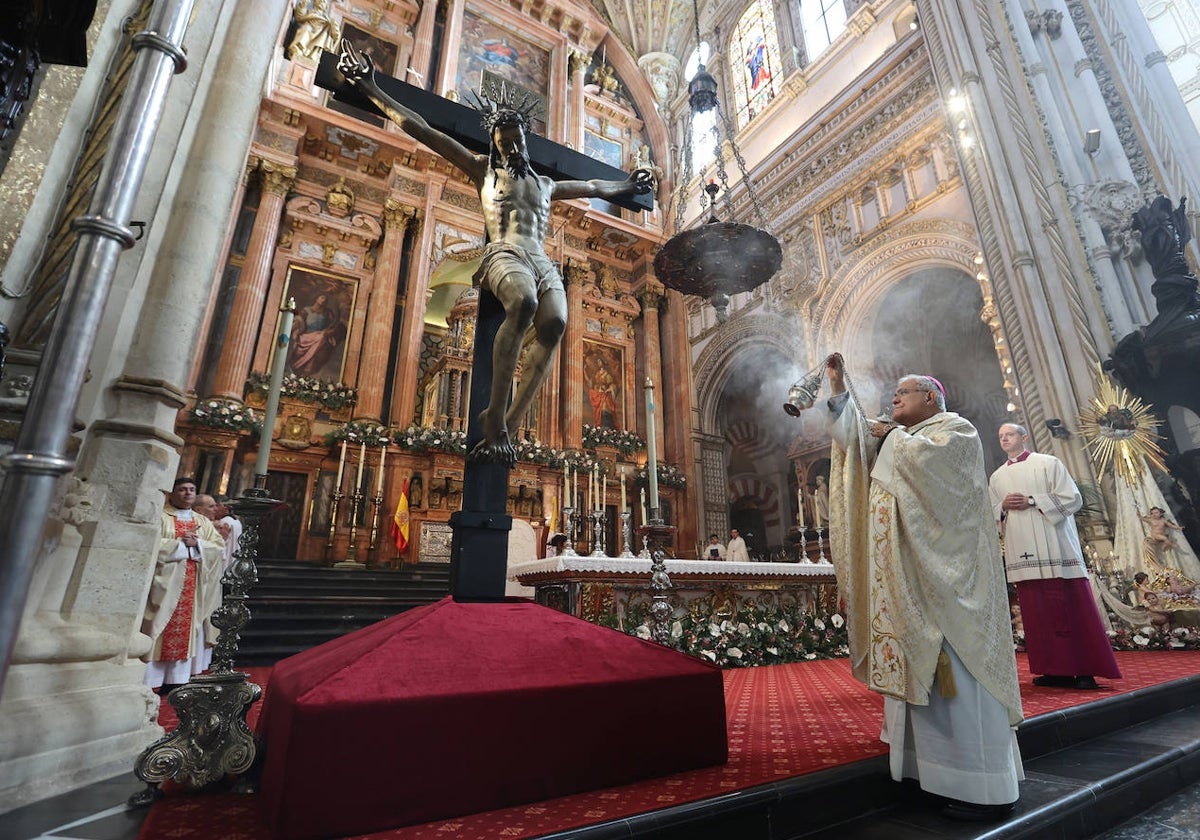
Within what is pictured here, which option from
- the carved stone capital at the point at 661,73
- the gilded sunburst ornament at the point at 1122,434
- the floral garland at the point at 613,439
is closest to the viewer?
the gilded sunburst ornament at the point at 1122,434

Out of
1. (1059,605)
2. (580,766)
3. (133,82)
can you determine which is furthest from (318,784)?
(1059,605)

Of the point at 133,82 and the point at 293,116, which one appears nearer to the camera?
the point at 133,82

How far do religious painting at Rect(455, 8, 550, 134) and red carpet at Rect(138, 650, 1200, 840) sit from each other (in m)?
13.4

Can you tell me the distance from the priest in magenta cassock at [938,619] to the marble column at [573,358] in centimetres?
936

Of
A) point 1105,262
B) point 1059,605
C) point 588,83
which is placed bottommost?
point 1059,605

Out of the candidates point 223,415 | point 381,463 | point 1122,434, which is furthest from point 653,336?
point 1122,434

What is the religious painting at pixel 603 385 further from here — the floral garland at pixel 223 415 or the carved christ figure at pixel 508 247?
the carved christ figure at pixel 508 247

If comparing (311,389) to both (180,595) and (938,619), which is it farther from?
(938,619)

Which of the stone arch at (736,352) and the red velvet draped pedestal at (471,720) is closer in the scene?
the red velvet draped pedestal at (471,720)

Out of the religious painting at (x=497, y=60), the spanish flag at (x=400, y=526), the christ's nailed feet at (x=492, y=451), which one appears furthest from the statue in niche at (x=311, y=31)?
the christ's nailed feet at (x=492, y=451)

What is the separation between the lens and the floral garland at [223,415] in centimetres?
807

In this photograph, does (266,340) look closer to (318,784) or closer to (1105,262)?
(318,784)

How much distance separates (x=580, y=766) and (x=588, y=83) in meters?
16.7

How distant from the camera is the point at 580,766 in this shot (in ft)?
5.22
